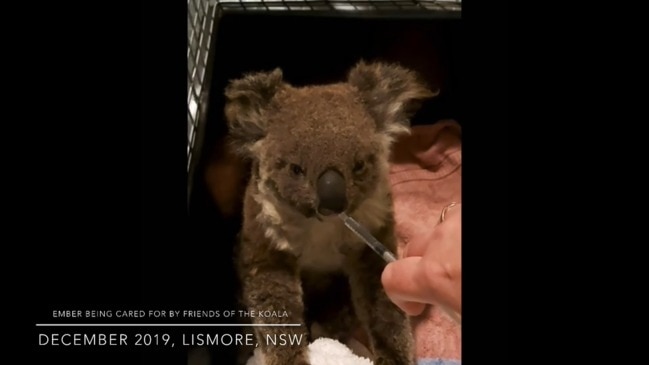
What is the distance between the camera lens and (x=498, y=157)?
991 millimetres

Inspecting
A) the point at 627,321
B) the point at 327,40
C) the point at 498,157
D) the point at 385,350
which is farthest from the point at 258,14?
the point at 627,321

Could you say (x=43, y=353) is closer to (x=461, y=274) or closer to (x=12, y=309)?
(x=12, y=309)

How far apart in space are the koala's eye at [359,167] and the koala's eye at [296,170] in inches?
2.6

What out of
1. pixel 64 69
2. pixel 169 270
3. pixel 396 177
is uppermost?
pixel 64 69

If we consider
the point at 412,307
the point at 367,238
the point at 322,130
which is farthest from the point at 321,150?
the point at 412,307

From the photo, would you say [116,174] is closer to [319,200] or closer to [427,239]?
[319,200]

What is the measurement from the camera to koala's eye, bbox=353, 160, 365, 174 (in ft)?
3.18

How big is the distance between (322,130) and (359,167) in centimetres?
7

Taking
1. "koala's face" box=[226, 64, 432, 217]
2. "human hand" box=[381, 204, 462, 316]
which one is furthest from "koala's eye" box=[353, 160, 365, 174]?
"human hand" box=[381, 204, 462, 316]

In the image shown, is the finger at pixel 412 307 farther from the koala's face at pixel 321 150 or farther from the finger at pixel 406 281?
the koala's face at pixel 321 150

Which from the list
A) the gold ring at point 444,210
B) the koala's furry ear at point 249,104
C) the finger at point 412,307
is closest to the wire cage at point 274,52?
the koala's furry ear at point 249,104

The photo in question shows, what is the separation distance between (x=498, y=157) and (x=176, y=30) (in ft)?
1.47

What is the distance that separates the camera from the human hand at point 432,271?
92 cm

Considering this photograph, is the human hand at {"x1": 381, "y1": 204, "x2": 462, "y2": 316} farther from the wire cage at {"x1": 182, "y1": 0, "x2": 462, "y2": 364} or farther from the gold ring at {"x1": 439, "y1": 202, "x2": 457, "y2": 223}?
the wire cage at {"x1": 182, "y1": 0, "x2": 462, "y2": 364}
